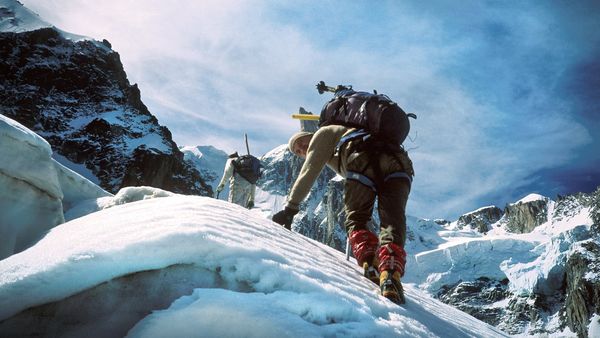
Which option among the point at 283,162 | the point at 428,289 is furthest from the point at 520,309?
the point at 283,162

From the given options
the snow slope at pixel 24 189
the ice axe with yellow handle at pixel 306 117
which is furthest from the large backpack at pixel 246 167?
the snow slope at pixel 24 189

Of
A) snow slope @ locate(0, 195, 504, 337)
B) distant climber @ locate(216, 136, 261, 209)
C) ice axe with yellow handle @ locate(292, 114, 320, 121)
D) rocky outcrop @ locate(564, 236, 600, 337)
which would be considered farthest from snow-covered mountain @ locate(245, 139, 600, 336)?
snow slope @ locate(0, 195, 504, 337)

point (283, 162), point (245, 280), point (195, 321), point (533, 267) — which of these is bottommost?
point (195, 321)

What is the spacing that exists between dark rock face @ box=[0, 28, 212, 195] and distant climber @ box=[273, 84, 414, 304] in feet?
202

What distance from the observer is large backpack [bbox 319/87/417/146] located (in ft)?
9.65

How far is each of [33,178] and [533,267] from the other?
132 m

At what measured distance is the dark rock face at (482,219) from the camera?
613 ft

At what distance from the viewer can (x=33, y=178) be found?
299 cm

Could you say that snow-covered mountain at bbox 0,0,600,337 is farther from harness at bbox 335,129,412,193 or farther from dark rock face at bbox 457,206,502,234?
dark rock face at bbox 457,206,502,234

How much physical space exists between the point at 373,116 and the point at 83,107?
82.0 metres

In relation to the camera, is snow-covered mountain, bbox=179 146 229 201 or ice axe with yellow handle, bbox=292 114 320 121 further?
snow-covered mountain, bbox=179 146 229 201

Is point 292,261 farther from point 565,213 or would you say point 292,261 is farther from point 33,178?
point 565,213

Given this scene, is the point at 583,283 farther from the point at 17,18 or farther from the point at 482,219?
the point at 17,18

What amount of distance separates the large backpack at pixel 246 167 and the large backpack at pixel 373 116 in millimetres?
7212
